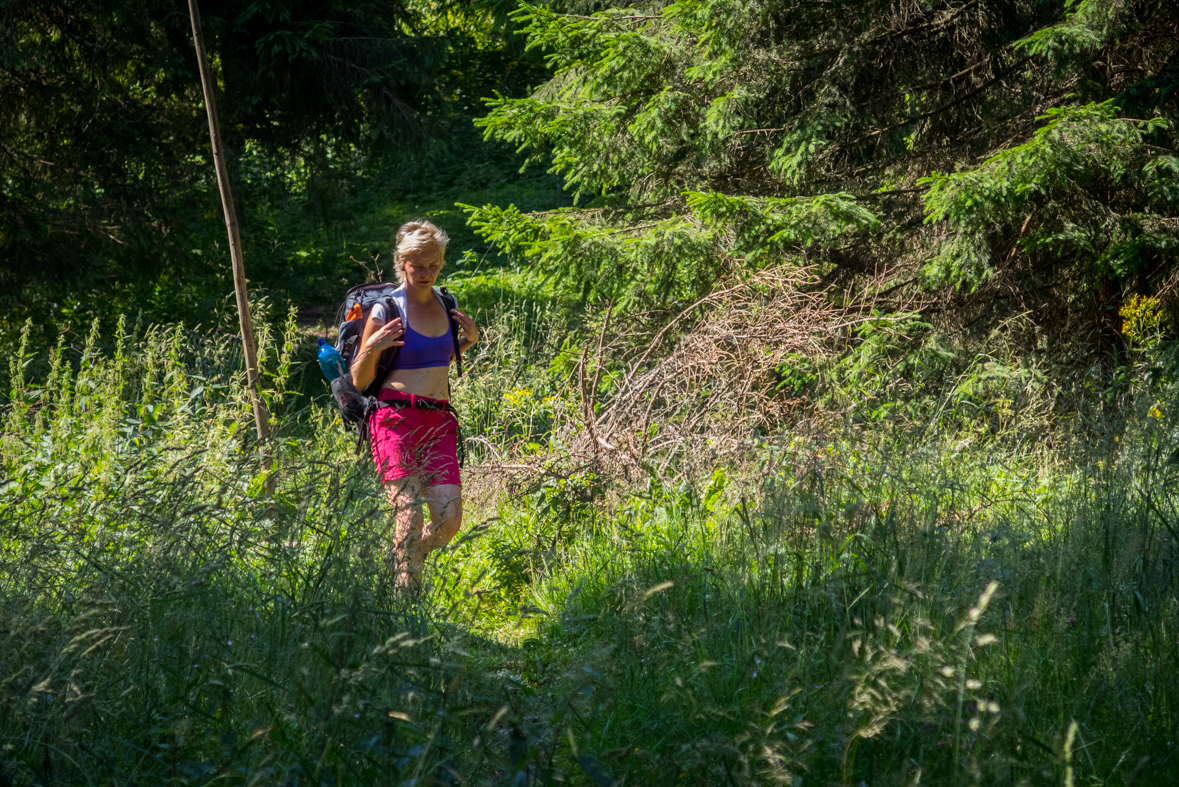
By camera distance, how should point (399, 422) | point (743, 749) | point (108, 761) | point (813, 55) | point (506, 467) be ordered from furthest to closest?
point (813, 55) → point (506, 467) → point (399, 422) → point (743, 749) → point (108, 761)

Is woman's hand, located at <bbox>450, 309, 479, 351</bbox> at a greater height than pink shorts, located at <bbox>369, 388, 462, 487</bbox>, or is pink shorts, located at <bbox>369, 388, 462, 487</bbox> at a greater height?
woman's hand, located at <bbox>450, 309, 479, 351</bbox>

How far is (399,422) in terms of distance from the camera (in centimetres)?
400

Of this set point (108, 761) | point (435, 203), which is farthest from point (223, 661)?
point (435, 203)

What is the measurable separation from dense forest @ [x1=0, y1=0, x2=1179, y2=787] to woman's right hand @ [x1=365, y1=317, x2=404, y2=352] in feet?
2.00

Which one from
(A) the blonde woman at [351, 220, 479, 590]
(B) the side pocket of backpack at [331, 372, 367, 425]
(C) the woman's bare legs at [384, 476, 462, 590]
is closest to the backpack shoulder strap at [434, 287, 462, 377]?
(A) the blonde woman at [351, 220, 479, 590]

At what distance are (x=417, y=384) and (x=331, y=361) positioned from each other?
41cm

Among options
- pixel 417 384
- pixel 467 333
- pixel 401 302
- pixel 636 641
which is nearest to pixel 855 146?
pixel 467 333

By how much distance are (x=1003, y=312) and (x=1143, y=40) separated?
6.63 ft

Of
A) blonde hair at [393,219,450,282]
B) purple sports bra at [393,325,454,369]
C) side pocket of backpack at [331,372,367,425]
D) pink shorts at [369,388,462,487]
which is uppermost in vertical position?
blonde hair at [393,219,450,282]

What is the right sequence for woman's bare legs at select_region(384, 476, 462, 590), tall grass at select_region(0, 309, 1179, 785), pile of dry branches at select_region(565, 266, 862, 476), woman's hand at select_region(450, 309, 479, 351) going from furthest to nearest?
pile of dry branches at select_region(565, 266, 862, 476), woman's hand at select_region(450, 309, 479, 351), woman's bare legs at select_region(384, 476, 462, 590), tall grass at select_region(0, 309, 1179, 785)

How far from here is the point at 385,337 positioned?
12.8ft

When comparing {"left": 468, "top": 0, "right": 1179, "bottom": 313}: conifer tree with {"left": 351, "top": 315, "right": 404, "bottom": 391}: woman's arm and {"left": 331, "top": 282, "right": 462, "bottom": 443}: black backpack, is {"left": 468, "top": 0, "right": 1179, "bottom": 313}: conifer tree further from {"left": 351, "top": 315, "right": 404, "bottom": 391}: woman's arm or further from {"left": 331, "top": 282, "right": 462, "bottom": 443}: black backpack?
{"left": 351, "top": 315, "right": 404, "bottom": 391}: woman's arm

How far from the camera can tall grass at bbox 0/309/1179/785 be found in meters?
2.24

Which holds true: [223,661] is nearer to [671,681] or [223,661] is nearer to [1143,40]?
[671,681]
